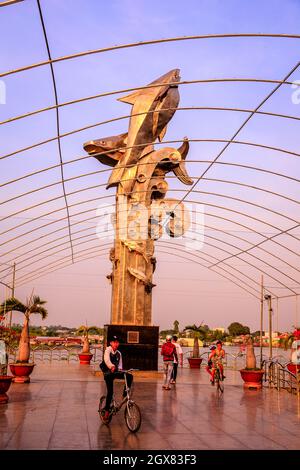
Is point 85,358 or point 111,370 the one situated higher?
point 111,370

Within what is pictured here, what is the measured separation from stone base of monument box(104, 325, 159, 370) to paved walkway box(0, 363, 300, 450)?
4.04 metres

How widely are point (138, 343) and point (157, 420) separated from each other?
420 inches

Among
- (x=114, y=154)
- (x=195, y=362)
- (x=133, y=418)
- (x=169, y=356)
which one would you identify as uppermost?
(x=114, y=154)

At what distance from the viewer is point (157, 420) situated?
1057 centimetres

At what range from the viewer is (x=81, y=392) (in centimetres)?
1525

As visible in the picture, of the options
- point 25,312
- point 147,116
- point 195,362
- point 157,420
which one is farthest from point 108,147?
point 157,420

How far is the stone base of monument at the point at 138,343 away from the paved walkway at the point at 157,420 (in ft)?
13.2

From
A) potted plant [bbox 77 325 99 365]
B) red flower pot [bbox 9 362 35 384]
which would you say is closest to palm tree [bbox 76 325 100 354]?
potted plant [bbox 77 325 99 365]

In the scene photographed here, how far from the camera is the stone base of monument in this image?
2103cm

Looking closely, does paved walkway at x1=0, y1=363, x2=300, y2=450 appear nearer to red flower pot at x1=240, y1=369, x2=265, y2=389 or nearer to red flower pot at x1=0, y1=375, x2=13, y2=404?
red flower pot at x1=0, y1=375, x2=13, y2=404

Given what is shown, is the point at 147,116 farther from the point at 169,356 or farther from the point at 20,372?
the point at 20,372

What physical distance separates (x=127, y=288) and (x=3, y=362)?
9.13 m
